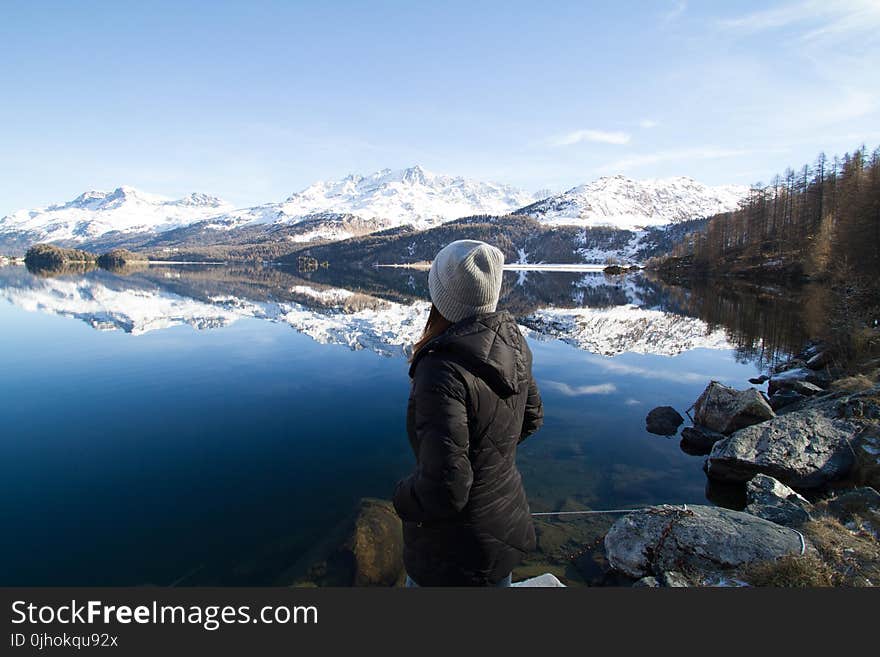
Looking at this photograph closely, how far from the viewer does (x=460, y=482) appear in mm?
2820

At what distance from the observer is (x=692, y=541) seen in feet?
21.0

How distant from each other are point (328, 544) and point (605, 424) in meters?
9.64

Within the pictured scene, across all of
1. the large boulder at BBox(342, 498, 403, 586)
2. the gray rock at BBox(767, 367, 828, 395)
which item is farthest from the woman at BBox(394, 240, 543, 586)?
the gray rock at BBox(767, 367, 828, 395)

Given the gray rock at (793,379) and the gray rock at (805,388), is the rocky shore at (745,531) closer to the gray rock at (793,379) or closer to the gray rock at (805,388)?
the gray rock at (805,388)

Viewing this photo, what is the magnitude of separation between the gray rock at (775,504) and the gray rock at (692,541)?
827 millimetres

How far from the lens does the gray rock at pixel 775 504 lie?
7.09 m

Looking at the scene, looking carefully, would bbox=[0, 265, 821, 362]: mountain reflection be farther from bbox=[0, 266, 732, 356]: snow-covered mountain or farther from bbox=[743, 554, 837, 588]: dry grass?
bbox=[743, 554, 837, 588]: dry grass

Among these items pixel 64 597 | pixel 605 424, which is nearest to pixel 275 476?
pixel 64 597

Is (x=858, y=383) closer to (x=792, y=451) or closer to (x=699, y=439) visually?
(x=699, y=439)

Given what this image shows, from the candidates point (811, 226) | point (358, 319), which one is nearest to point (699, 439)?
point (358, 319)

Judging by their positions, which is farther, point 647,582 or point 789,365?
point 789,365

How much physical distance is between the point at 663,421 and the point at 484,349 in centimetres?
1333

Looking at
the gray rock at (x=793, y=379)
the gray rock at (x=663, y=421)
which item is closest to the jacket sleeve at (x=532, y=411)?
the gray rock at (x=663, y=421)

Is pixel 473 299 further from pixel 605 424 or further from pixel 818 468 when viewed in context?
pixel 605 424
